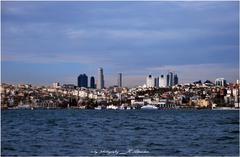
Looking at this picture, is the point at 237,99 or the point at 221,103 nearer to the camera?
the point at 237,99

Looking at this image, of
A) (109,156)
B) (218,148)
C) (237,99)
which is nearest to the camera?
(109,156)

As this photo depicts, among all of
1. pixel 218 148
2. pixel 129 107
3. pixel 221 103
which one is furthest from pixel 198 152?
pixel 129 107

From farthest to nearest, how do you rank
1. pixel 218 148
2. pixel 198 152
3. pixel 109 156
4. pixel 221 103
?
pixel 221 103, pixel 218 148, pixel 198 152, pixel 109 156

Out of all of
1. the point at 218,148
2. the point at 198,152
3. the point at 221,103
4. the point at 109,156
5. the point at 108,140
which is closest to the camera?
the point at 109,156

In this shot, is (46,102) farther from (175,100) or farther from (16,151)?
(16,151)

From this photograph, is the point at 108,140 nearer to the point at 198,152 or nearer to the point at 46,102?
the point at 198,152

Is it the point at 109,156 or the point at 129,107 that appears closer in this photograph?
the point at 109,156

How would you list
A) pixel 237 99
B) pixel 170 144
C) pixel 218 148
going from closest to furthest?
pixel 218 148
pixel 170 144
pixel 237 99

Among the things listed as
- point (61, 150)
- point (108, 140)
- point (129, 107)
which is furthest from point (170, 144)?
point (129, 107)
